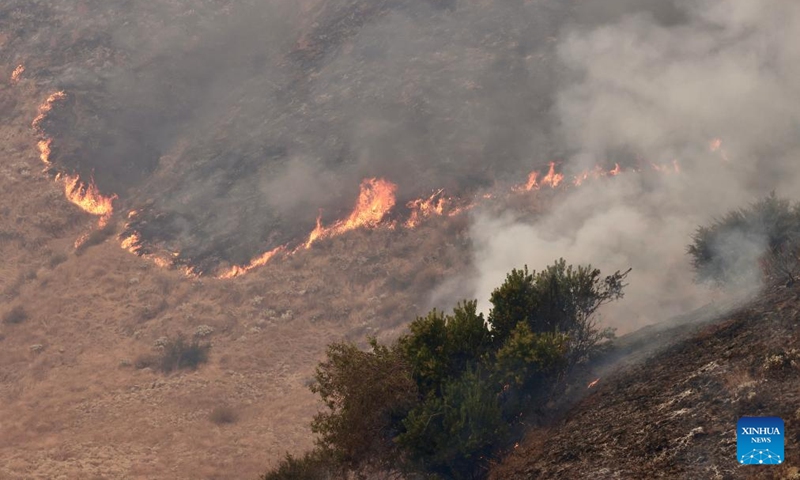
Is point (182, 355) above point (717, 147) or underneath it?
underneath

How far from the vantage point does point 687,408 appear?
37.4 ft

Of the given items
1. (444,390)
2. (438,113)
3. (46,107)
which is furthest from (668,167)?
(46,107)

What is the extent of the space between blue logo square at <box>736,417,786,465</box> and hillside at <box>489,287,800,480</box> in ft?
0.42

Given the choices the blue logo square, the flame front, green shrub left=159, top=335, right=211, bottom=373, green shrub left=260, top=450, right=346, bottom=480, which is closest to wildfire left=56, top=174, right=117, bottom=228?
the flame front

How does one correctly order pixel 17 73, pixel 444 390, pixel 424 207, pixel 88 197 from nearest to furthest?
pixel 444 390
pixel 424 207
pixel 88 197
pixel 17 73

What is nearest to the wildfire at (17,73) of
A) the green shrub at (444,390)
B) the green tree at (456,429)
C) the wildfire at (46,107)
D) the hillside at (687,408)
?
the wildfire at (46,107)

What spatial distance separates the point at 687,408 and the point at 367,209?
32405 mm

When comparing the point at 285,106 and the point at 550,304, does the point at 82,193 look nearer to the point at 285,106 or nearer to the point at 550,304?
the point at 285,106

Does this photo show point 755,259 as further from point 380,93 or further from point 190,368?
point 380,93

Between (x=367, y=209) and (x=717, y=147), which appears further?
(x=367, y=209)

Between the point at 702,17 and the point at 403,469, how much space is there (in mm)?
42447

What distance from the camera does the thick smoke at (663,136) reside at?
3092 cm

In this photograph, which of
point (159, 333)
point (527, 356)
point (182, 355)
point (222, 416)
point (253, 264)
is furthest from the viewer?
point (253, 264)

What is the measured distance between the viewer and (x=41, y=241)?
42.8 meters
